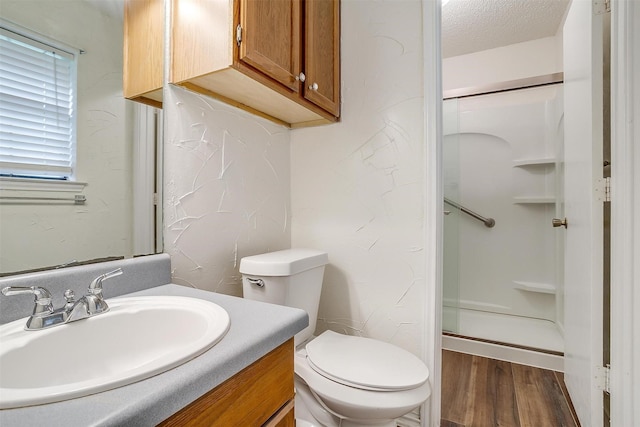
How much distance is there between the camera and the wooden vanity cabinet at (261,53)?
926 millimetres

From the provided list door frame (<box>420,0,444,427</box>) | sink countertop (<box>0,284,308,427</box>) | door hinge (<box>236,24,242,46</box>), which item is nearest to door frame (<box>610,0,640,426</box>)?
door frame (<box>420,0,444,427</box>)

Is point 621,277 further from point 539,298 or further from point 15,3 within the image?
point 15,3

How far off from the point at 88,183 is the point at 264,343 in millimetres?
643

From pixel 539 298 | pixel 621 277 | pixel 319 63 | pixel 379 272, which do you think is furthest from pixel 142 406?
pixel 539 298

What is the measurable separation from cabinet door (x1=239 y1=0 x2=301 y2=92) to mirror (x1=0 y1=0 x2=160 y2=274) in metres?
0.36

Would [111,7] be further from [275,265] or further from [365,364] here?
[365,364]

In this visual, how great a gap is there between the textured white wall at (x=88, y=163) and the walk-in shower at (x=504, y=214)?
2.04 m

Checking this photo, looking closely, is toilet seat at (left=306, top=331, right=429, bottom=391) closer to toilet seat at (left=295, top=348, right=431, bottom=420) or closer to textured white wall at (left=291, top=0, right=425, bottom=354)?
toilet seat at (left=295, top=348, right=431, bottom=420)

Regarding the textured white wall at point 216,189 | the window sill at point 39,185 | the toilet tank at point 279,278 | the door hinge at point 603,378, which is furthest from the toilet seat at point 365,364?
the window sill at point 39,185

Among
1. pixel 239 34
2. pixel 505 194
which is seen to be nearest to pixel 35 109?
pixel 239 34

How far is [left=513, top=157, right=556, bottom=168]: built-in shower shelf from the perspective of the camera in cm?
232

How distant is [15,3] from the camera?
2.23 feet

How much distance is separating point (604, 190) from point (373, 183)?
0.86 meters

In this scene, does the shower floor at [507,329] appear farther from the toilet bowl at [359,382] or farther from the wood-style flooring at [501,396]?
the toilet bowl at [359,382]
